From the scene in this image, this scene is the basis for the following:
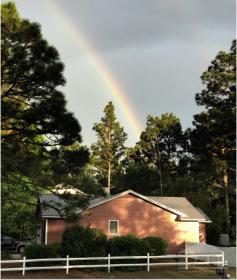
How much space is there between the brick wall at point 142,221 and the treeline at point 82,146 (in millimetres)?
3989

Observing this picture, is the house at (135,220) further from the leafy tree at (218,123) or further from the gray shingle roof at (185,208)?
the leafy tree at (218,123)

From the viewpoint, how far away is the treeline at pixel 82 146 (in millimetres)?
16062

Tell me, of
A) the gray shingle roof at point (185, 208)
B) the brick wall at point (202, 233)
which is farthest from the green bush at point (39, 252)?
the brick wall at point (202, 233)

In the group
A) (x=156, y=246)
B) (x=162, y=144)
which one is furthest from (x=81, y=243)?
(x=162, y=144)

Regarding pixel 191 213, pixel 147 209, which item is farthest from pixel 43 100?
pixel 191 213

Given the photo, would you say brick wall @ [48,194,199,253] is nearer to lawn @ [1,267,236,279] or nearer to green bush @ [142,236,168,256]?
green bush @ [142,236,168,256]

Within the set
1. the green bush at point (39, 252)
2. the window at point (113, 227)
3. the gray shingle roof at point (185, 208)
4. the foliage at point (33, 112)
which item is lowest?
the green bush at point (39, 252)

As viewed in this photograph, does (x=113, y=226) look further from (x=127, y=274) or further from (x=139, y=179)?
(x=139, y=179)

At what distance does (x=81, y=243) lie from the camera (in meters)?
21.7

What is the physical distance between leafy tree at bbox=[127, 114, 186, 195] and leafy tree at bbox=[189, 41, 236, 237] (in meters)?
23.2

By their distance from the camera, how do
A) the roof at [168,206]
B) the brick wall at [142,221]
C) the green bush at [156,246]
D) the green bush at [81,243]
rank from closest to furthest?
the green bush at [81,243] < the green bush at [156,246] < the roof at [168,206] < the brick wall at [142,221]

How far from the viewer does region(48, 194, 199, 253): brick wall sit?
95.2 ft

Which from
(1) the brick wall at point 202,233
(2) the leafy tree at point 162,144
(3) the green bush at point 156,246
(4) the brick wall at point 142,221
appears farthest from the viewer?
(2) the leafy tree at point 162,144

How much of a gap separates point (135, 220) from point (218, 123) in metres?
8.60
